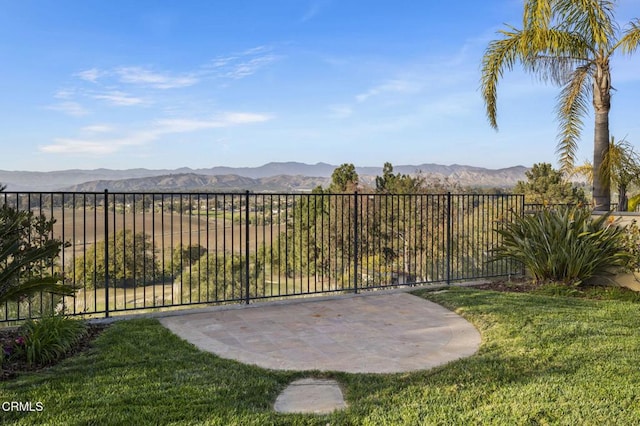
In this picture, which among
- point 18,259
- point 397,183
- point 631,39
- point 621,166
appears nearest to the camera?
point 18,259

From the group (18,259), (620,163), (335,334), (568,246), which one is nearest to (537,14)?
(620,163)

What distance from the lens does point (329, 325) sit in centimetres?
511

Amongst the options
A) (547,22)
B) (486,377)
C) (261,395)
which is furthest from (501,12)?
(261,395)

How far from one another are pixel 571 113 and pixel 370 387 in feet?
29.8

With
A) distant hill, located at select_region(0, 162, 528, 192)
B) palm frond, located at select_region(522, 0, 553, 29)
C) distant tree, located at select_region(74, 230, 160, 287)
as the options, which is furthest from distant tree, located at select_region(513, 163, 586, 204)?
distant tree, located at select_region(74, 230, 160, 287)

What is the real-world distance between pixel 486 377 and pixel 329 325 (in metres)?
2.15

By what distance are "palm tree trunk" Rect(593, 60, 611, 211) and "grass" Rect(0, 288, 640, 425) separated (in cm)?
507

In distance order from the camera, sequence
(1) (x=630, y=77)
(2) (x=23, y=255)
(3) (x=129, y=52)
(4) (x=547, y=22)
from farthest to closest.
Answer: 1. (3) (x=129, y=52)
2. (1) (x=630, y=77)
3. (4) (x=547, y=22)
4. (2) (x=23, y=255)

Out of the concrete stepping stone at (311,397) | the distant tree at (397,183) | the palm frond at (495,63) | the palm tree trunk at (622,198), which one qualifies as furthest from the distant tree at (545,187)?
the concrete stepping stone at (311,397)

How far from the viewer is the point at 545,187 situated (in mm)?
24000

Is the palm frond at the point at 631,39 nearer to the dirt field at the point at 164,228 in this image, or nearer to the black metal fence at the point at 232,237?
the black metal fence at the point at 232,237

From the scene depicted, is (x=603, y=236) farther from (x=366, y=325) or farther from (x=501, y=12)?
(x=501, y=12)

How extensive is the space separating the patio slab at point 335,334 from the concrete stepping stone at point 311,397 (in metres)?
0.32

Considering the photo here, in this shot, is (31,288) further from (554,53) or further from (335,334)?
(554,53)
